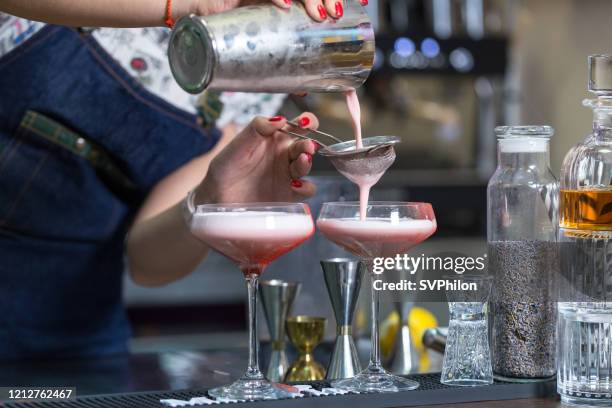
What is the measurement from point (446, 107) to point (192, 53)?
128 inches

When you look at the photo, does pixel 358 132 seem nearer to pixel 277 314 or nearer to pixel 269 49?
pixel 269 49

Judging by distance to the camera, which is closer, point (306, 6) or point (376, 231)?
point (306, 6)

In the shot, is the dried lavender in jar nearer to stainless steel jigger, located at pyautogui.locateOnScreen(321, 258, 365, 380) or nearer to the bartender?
stainless steel jigger, located at pyautogui.locateOnScreen(321, 258, 365, 380)

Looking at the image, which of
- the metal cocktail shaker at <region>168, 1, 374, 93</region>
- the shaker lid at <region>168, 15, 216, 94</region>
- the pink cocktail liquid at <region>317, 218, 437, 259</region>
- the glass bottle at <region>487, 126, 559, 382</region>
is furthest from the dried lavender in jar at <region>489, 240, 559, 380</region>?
the shaker lid at <region>168, 15, 216, 94</region>

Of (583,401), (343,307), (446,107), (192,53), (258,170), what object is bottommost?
(583,401)

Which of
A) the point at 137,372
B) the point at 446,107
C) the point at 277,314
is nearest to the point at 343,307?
the point at 277,314

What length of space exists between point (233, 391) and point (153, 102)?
2.53ft

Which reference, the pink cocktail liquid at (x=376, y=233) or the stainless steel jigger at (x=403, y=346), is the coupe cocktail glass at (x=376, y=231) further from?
the stainless steel jigger at (x=403, y=346)

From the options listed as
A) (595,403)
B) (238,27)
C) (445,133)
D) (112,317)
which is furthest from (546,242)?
(445,133)

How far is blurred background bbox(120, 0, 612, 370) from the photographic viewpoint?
4.06 m

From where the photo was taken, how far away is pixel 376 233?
138cm

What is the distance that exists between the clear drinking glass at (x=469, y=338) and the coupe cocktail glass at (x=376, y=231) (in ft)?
0.20

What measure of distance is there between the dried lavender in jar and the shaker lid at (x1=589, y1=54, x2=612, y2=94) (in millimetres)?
221

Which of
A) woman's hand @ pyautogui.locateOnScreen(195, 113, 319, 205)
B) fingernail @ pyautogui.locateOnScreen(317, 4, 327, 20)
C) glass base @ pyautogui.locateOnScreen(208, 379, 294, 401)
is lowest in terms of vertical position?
glass base @ pyautogui.locateOnScreen(208, 379, 294, 401)
